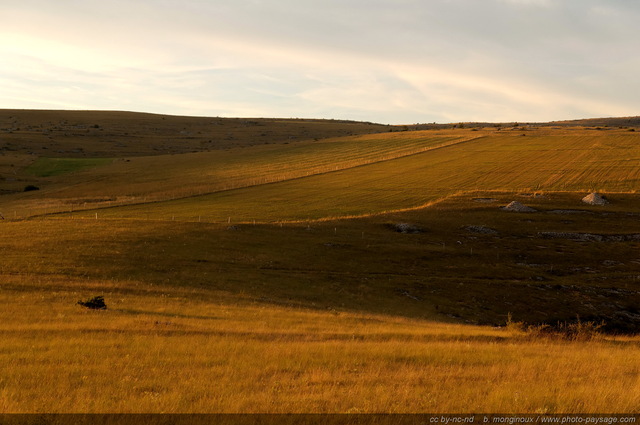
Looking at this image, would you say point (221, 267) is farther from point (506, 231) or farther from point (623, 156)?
point (623, 156)

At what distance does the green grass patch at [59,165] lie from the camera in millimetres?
113613

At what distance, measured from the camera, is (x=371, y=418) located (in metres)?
11.7

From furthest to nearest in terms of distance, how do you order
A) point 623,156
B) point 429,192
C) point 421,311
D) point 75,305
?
1. point 623,156
2. point 429,192
3. point 421,311
4. point 75,305

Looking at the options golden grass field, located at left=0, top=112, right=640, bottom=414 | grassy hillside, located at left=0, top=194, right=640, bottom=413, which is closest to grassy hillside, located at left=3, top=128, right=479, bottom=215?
golden grass field, located at left=0, top=112, right=640, bottom=414

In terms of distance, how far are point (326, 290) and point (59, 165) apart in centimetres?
10620

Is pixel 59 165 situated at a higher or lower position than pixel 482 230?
higher

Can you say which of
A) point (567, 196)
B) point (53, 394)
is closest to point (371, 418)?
point (53, 394)

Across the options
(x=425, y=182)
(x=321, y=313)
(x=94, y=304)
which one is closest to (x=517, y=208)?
(x=425, y=182)

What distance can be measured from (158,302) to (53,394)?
57.9 feet

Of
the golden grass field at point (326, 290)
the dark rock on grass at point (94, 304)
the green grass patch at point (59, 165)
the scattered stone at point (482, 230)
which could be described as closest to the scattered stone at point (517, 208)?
the golden grass field at point (326, 290)

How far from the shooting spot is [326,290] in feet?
124

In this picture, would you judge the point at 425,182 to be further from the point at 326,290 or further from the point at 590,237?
the point at 326,290

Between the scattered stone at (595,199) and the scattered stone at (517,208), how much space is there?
913cm

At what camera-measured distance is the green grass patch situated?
11361 cm
